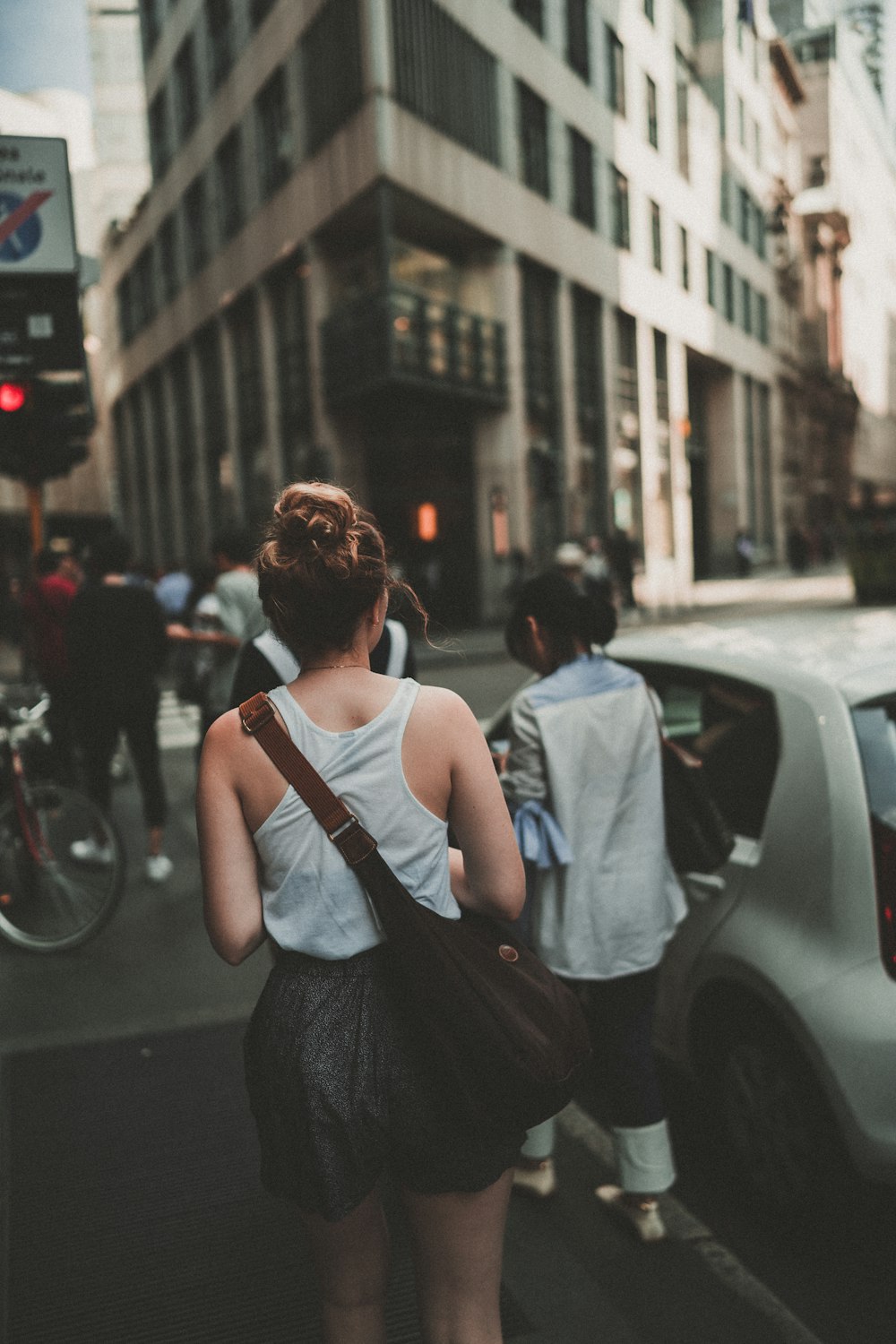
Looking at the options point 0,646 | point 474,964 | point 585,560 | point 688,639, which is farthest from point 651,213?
point 474,964

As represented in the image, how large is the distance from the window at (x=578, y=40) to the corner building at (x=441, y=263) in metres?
0.08

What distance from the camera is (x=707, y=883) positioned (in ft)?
9.62

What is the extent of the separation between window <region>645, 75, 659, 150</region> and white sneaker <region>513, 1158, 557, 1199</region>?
26974 millimetres

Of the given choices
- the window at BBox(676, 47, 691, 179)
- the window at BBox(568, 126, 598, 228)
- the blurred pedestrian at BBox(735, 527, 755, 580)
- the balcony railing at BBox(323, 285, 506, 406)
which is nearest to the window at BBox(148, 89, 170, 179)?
the window at BBox(568, 126, 598, 228)

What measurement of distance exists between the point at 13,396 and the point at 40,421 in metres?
0.24

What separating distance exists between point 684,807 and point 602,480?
25511 millimetres

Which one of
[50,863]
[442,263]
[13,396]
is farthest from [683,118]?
[50,863]

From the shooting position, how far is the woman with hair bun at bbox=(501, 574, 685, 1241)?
8.59 feet

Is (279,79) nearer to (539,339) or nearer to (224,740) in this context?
(539,339)

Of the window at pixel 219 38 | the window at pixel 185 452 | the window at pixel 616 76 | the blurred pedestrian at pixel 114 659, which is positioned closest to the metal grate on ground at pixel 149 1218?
the blurred pedestrian at pixel 114 659

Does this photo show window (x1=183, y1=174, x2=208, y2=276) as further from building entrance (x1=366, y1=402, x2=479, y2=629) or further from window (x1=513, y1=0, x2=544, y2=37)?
building entrance (x1=366, y1=402, x2=479, y2=629)

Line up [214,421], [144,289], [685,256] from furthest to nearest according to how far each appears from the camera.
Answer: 1. [144,289]
2. [685,256]
3. [214,421]

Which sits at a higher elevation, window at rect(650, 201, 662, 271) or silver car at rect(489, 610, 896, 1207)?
window at rect(650, 201, 662, 271)

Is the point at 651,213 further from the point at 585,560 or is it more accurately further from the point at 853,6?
the point at 853,6
